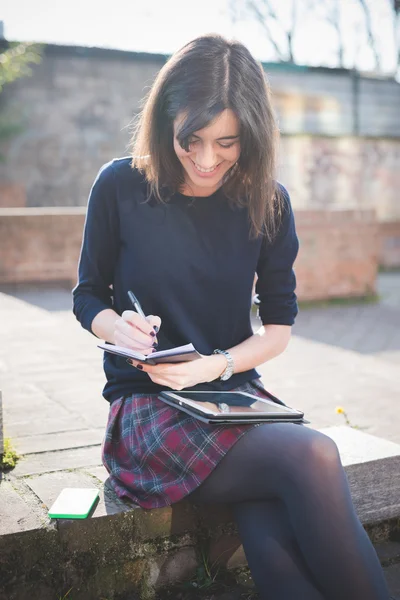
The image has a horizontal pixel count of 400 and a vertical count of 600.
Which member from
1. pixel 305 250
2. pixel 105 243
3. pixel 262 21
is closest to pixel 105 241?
pixel 105 243

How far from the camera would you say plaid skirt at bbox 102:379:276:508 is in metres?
2.13

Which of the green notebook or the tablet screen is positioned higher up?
the tablet screen

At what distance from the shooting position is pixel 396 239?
547 inches

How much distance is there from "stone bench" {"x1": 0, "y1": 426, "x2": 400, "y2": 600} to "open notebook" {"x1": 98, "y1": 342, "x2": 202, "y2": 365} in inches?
20.3

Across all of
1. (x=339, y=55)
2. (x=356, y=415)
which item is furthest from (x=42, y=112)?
(x=339, y=55)

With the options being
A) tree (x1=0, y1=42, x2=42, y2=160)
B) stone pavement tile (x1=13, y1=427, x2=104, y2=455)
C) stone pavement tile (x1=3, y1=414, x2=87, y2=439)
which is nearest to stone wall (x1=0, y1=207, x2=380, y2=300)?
stone pavement tile (x1=3, y1=414, x2=87, y2=439)

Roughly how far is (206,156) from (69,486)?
3.62 ft

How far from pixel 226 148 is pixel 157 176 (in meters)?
0.24

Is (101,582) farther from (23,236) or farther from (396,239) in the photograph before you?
(396,239)

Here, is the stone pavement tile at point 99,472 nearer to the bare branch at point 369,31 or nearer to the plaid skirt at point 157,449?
the plaid skirt at point 157,449

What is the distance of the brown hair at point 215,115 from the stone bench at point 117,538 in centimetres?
90

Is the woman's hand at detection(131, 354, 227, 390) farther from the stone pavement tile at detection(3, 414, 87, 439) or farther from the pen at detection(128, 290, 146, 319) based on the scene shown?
the stone pavement tile at detection(3, 414, 87, 439)

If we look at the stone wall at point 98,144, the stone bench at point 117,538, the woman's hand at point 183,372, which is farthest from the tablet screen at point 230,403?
the stone wall at point 98,144

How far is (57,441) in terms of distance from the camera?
303 centimetres
